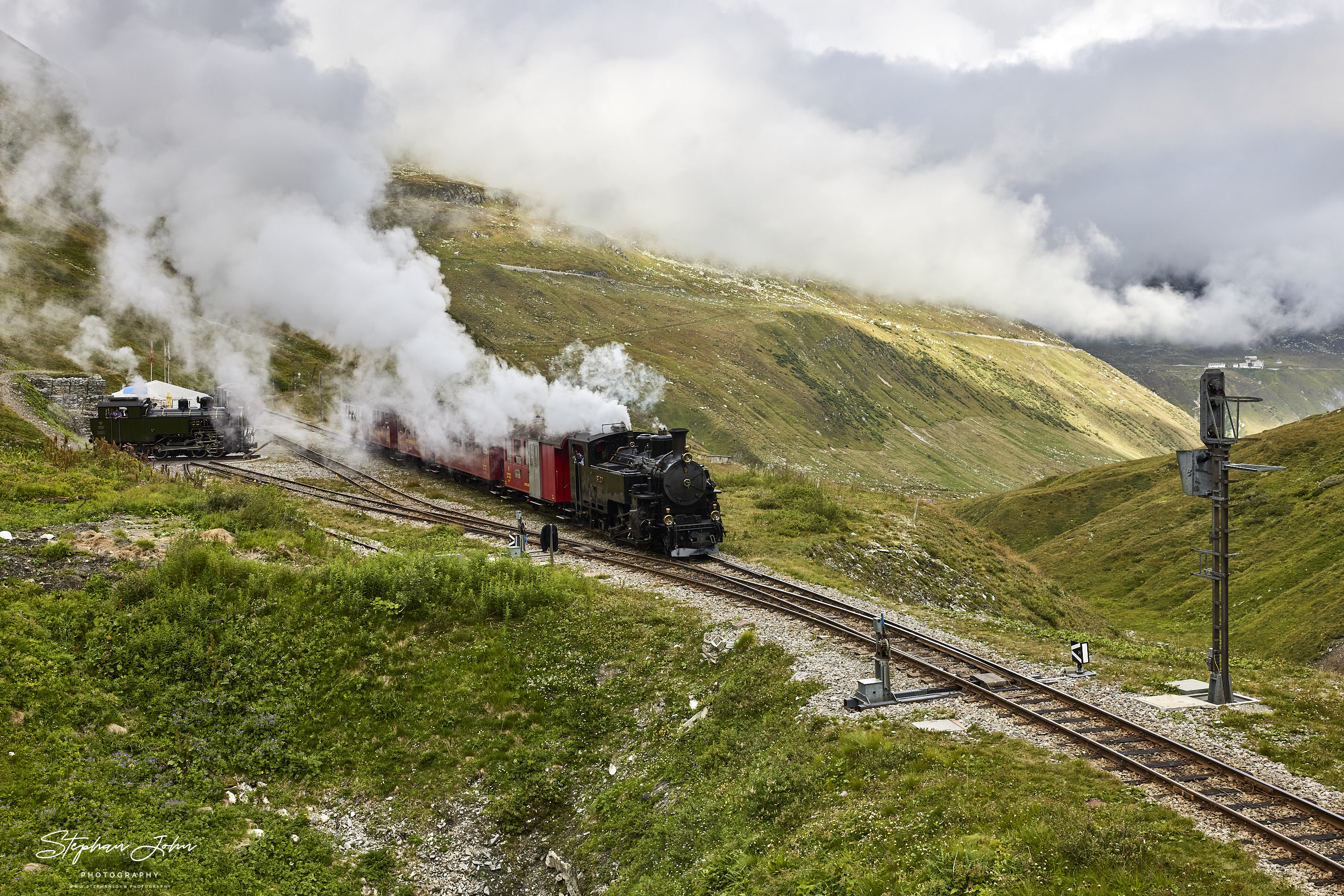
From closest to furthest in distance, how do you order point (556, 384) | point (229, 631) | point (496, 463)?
1. point (229, 631)
2. point (556, 384)
3. point (496, 463)

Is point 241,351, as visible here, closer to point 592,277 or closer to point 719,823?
point 719,823

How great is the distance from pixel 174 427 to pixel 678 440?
123ft

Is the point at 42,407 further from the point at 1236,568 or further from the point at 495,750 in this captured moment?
the point at 1236,568

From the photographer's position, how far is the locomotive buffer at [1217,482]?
16.1m

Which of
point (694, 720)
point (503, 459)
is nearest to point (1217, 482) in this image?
point (694, 720)

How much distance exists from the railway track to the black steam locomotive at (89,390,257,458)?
109 feet

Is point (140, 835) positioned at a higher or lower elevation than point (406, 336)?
lower

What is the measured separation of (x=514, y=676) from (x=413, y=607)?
12.1 feet

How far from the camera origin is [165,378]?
7194 centimetres

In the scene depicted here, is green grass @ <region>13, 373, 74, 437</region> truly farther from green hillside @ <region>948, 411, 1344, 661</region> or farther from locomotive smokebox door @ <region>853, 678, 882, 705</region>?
green hillside @ <region>948, 411, 1344, 661</region>

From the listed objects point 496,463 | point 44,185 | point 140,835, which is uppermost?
point 44,185

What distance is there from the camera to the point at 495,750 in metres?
17.5

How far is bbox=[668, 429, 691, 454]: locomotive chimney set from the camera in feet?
98.6

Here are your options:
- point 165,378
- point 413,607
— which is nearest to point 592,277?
point 165,378
